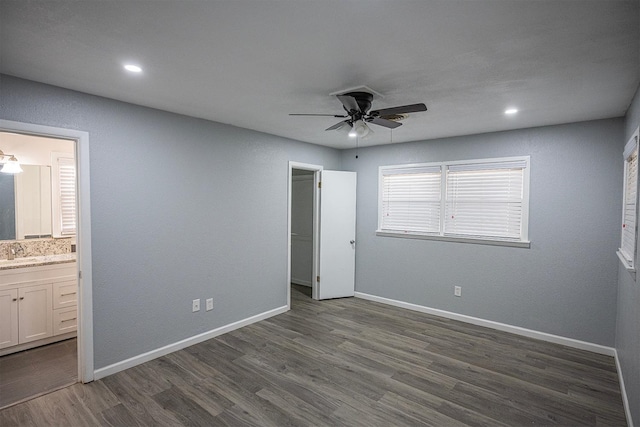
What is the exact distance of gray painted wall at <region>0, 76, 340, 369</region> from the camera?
9.36ft


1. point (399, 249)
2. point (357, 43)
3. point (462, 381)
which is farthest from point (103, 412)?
point (399, 249)

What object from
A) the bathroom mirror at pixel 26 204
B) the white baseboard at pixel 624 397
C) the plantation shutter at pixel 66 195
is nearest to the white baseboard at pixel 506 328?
the white baseboard at pixel 624 397

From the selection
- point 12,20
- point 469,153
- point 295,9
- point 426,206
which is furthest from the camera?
point 426,206

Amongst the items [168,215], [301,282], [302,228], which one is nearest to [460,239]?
[302,228]

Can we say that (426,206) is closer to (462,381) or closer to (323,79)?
(462,381)

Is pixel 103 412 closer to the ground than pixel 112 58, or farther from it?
closer to the ground

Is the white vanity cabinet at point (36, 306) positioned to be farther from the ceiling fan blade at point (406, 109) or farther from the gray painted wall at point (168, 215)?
the ceiling fan blade at point (406, 109)

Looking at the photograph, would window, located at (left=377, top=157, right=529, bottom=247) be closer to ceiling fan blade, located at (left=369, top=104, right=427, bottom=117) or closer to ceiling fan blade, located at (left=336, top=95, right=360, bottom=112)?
ceiling fan blade, located at (left=369, top=104, right=427, bottom=117)

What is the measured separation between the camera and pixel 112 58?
2096 mm

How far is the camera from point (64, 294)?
12.0 ft

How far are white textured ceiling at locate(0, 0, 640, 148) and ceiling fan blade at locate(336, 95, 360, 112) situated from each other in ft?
0.35

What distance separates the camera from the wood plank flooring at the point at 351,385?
243cm

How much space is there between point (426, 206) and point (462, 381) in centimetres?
245

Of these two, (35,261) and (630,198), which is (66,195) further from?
(630,198)
